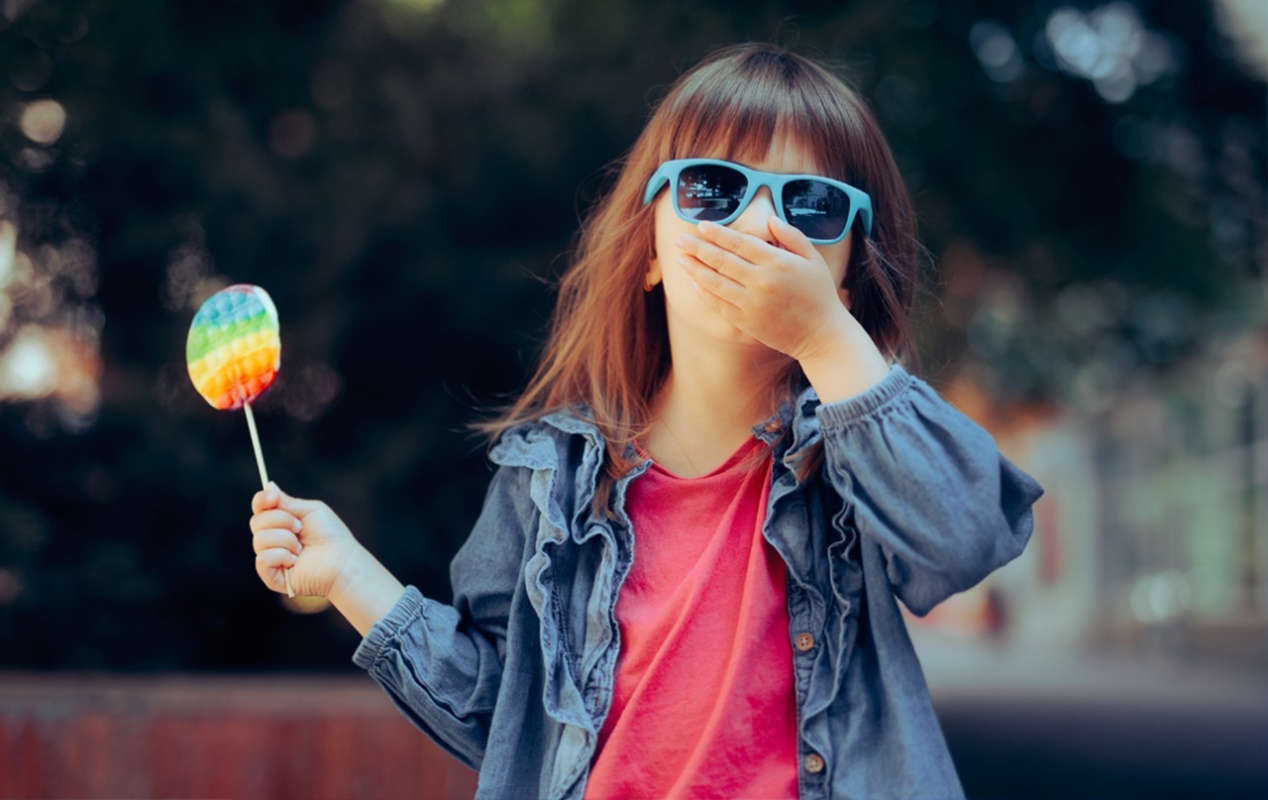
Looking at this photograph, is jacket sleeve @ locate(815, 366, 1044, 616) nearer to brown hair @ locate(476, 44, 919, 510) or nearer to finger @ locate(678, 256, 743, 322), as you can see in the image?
finger @ locate(678, 256, 743, 322)

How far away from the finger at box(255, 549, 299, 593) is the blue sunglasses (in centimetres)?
71

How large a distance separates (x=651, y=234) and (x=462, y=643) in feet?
2.17

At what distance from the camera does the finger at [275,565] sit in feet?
5.72

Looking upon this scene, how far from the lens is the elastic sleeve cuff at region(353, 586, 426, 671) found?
1.72m

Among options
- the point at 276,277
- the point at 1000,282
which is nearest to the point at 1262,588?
the point at 1000,282

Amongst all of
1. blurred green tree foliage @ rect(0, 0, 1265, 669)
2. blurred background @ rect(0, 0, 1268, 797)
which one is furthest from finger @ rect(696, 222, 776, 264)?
blurred green tree foliage @ rect(0, 0, 1265, 669)

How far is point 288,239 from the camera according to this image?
4.72m

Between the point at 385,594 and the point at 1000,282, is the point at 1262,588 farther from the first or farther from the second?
the point at 385,594

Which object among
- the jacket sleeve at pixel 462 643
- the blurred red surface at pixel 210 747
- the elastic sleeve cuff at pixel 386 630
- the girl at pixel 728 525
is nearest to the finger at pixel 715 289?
the girl at pixel 728 525

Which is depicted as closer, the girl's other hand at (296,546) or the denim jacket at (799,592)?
the denim jacket at (799,592)

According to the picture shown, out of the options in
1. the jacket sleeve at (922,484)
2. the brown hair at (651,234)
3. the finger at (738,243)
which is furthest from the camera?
the brown hair at (651,234)

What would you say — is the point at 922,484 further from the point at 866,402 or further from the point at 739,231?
the point at 739,231

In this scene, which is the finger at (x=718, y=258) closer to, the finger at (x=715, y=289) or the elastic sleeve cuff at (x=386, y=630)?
the finger at (x=715, y=289)

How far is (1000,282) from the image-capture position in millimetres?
6434
